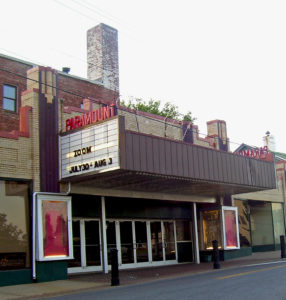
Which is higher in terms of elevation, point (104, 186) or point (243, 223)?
point (104, 186)

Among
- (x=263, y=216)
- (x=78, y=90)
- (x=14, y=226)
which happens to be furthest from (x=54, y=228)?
(x=263, y=216)

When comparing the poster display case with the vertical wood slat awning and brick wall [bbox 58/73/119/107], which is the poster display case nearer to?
the vertical wood slat awning

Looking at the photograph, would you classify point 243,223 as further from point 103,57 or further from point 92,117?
point 92,117

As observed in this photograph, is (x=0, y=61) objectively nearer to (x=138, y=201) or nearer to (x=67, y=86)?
(x=67, y=86)

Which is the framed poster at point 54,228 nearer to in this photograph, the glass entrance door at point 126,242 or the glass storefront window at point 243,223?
the glass entrance door at point 126,242

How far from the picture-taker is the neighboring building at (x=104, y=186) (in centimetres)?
1594

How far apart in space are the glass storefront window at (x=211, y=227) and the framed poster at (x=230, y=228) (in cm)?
33

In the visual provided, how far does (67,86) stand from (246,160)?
44.2 ft

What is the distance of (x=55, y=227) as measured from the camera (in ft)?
55.3

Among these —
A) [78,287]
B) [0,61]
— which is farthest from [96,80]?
[78,287]

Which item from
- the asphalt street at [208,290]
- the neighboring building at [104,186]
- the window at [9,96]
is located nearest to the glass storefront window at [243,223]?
the neighboring building at [104,186]

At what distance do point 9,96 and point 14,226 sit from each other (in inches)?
531

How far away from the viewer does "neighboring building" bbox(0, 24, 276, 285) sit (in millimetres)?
15938

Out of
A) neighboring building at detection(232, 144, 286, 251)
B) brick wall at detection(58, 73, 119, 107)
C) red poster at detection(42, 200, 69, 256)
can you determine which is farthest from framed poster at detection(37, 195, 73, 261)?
neighboring building at detection(232, 144, 286, 251)
